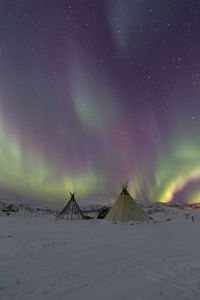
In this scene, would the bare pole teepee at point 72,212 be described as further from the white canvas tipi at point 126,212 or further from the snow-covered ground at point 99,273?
the snow-covered ground at point 99,273

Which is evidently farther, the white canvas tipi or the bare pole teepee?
the bare pole teepee

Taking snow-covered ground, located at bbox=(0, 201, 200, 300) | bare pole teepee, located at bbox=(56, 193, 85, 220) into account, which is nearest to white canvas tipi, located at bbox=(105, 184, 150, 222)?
bare pole teepee, located at bbox=(56, 193, 85, 220)

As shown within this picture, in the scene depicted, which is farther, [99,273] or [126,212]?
[126,212]

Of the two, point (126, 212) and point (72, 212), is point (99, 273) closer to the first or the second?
point (126, 212)

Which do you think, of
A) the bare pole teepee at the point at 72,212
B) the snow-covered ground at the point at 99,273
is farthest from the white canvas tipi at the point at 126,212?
the snow-covered ground at the point at 99,273

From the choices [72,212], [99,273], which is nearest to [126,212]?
[72,212]

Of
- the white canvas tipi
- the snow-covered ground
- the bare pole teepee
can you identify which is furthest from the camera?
the bare pole teepee

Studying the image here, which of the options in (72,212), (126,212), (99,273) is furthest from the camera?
(72,212)

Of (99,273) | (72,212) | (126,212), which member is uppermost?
(72,212)

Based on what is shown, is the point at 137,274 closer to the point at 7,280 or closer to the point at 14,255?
the point at 7,280

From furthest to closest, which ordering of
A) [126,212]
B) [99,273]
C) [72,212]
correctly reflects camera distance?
[72,212] → [126,212] → [99,273]

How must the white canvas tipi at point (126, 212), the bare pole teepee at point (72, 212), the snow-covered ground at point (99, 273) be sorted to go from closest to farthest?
the snow-covered ground at point (99, 273), the white canvas tipi at point (126, 212), the bare pole teepee at point (72, 212)

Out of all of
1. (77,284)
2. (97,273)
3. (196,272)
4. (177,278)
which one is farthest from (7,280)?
(196,272)

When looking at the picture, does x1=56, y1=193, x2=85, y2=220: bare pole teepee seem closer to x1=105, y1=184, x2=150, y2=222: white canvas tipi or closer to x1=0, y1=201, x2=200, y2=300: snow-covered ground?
x1=105, y1=184, x2=150, y2=222: white canvas tipi
